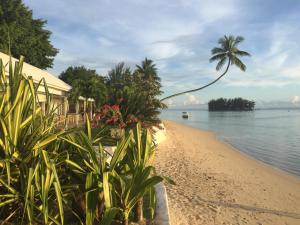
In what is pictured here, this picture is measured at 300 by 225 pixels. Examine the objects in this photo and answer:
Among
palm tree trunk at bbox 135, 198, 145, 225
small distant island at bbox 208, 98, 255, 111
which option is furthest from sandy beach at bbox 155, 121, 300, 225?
small distant island at bbox 208, 98, 255, 111

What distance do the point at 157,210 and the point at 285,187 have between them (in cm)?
699

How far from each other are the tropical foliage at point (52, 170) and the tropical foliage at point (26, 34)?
80.4ft

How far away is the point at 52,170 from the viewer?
3.31 metres

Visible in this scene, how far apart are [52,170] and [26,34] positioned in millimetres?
29194

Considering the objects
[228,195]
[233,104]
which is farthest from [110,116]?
[233,104]

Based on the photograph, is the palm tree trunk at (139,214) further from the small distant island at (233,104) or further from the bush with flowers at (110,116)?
the small distant island at (233,104)

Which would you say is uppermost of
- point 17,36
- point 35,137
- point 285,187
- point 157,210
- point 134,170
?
point 17,36

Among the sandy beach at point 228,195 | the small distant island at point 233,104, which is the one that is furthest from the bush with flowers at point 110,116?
the small distant island at point 233,104

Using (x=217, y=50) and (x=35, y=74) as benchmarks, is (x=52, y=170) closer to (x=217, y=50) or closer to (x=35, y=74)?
(x=35, y=74)

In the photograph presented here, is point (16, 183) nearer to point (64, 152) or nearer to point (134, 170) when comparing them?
point (64, 152)

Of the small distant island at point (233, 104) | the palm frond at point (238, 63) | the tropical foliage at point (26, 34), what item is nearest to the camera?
the tropical foliage at point (26, 34)

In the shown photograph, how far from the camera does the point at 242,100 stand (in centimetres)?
12962

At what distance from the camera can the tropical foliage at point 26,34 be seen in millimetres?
27828

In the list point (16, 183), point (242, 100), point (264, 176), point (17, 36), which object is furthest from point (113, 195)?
point (242, 100)
